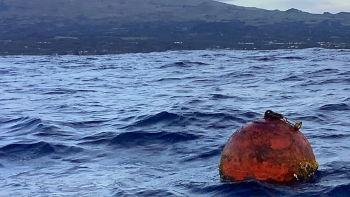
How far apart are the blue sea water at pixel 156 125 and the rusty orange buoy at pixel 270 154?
0.48 feet

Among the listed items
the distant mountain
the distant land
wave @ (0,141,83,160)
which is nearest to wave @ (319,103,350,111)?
wave @ (0,141,83,160)

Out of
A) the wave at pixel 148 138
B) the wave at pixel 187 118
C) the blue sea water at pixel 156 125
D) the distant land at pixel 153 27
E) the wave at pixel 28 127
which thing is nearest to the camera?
the blue sea water at pixel 156 125

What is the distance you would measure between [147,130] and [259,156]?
5.21m

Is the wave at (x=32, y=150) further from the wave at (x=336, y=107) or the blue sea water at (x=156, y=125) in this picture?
the wave at (x=336, y=107)

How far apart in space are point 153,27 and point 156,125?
4701 cm

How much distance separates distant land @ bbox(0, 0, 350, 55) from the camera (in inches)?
1703

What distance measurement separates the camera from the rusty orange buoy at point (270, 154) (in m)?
6.85

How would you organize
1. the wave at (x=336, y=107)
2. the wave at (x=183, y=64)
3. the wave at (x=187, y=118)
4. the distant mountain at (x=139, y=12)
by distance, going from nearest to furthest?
the wave at (x=187, y=118)
the wave at (x=336, y=107)
the wave at (x=183, y=64)
the distant mountain at (x=139, y=12)

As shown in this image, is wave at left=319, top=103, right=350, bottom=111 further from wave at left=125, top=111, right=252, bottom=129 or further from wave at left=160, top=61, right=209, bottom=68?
wave at left=160, top=61, right=209, bottom=68

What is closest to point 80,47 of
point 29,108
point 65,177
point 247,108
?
point 29,108

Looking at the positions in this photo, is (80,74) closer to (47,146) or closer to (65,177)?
(47,146)

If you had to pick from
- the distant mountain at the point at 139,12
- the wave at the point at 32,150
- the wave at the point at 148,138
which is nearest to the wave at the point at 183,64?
the wave at the point at 148,138

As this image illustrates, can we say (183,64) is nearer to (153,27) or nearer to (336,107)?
(336,107)

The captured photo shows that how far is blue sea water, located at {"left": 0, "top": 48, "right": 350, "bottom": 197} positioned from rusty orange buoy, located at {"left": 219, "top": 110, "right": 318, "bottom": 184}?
15 centimetres
